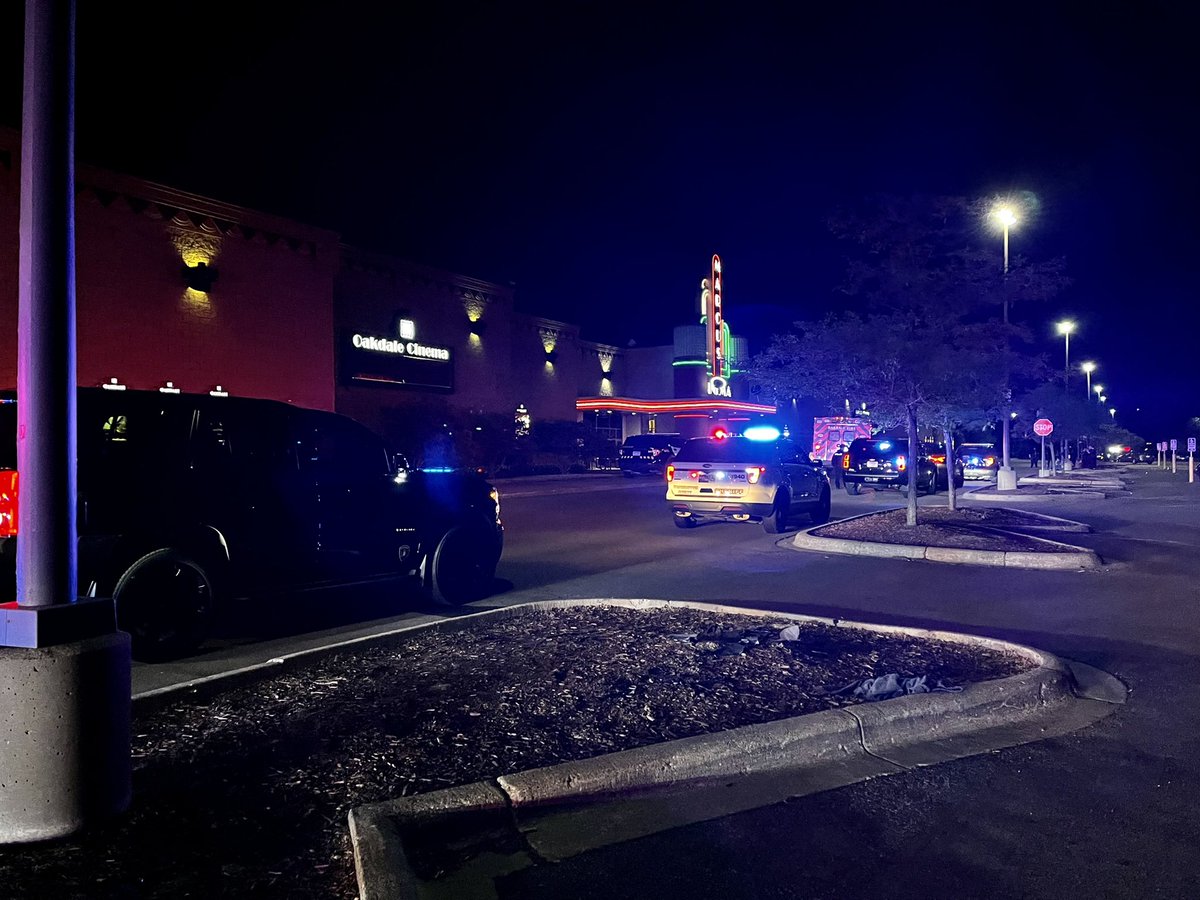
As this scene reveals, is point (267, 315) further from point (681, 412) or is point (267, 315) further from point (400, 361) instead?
point (681, 412)

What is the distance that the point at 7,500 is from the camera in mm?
5199

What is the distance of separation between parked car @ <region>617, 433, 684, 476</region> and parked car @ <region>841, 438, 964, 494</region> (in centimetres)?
1152

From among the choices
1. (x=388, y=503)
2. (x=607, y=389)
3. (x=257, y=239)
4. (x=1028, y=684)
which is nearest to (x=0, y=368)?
(x=257, y=239)

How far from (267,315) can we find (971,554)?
78.3 ft

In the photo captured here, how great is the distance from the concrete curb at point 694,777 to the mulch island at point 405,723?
218 millimetres

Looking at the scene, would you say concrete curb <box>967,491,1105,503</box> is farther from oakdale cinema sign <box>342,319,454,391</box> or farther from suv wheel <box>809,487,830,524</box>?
oakdale cinema sign <box>342,319,454,391</box>

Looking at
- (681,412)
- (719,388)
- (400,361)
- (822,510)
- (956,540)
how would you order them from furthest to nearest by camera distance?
(681,412), (719,388), (400,361), (822,510), (956,540)

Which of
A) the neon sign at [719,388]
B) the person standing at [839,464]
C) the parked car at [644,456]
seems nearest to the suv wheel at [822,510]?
the person standing at [839,464]

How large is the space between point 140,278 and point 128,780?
2494 centimetres

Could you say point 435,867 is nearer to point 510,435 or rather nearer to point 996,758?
point 996,758

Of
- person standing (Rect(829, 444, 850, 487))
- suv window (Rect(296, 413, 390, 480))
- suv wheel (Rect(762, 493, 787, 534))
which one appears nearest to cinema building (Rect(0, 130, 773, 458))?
person standing (Rect(829, 444, 850, 487))

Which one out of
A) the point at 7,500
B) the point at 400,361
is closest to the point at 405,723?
the point at 7,500

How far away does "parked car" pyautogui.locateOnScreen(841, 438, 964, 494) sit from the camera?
2733 centimetres

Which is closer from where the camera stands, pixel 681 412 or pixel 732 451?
pixel 732 451
